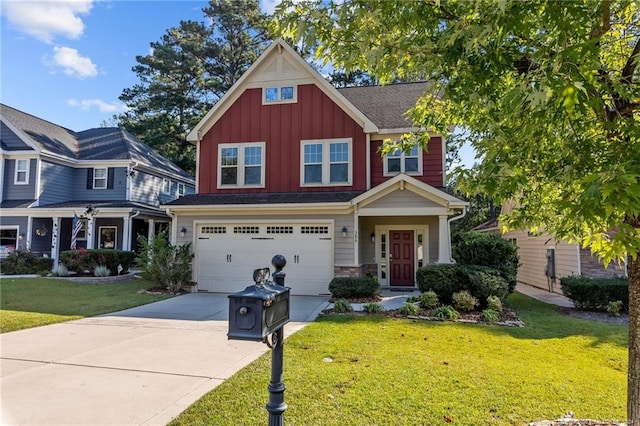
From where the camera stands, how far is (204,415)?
11.7ft

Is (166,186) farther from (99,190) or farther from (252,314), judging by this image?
(252,314)

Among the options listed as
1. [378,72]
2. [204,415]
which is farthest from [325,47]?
[204,415]

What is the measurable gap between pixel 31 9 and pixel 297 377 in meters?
8.17

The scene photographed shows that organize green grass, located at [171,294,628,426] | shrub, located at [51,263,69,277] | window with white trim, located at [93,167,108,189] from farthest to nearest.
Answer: window with white trim, located at [93,167,108,189] < shrub, located at [51,263,69,277] < green grass, located at [171,294,628,426]

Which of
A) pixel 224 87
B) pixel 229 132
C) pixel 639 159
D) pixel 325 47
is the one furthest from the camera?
pixel 224 87

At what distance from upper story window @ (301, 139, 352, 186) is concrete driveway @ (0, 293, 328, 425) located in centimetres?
583

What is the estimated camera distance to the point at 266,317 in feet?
7.99

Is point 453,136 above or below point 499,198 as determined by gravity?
above

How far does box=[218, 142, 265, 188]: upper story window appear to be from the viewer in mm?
13453

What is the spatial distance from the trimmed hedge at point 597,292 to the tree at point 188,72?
1061 inches

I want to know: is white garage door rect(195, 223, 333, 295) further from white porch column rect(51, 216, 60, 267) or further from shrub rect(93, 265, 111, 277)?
white porch column rect(51, 216, 60, 267)

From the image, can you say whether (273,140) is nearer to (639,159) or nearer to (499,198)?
(499,198)

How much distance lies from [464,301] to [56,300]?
1085cm

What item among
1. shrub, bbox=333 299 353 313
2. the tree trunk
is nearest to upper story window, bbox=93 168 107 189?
shrub, bbox=333 299 353 313
